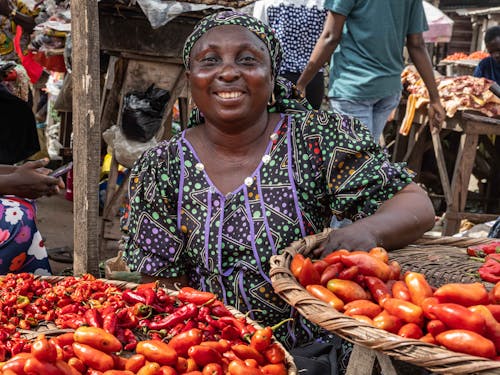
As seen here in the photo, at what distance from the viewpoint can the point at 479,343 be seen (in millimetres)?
1584

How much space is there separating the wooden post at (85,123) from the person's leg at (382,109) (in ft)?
8.35

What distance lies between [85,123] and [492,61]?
6.15 meters

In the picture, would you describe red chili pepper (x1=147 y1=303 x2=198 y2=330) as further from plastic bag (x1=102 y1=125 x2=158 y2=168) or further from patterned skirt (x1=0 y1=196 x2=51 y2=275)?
plastic bag (x1=102 y1=125 x2=158 y2=168)

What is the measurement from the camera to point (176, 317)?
6.56 ft

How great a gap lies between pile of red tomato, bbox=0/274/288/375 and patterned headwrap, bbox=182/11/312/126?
87cm

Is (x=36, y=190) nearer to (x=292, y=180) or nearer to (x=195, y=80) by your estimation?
(x=195, y=80)

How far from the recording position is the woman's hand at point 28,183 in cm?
316

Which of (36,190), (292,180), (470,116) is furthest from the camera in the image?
(470,116)

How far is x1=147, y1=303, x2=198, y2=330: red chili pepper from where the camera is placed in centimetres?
200

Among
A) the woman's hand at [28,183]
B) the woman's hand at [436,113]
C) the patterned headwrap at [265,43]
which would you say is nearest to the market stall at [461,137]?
the woman's hand at [436,113]

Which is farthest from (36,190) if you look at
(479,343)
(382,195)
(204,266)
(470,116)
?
(470,116)

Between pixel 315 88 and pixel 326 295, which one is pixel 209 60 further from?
pixel 315 88

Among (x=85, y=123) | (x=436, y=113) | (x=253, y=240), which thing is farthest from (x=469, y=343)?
(x=436, y=113)

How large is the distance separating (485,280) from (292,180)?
2.50ft
